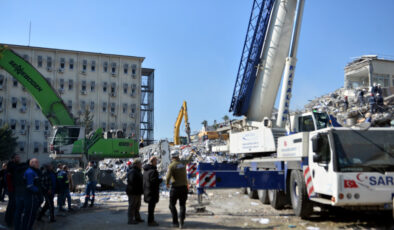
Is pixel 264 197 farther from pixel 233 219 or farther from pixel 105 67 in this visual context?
pixel 105 67

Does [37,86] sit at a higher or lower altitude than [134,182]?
higher

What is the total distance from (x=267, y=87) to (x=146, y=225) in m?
8.56

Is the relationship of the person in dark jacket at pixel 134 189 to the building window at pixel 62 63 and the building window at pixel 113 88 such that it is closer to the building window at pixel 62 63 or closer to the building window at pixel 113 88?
the building window at pixel 113 88

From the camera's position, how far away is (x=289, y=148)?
9.99 metres

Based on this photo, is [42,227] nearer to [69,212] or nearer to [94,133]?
[69,212]

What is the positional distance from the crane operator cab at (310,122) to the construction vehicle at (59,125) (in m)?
11.8

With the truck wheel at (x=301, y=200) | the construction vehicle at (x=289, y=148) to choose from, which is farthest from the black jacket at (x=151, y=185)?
the truck wheel at (x=301, y=200)

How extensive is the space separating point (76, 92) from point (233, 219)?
5462 cm

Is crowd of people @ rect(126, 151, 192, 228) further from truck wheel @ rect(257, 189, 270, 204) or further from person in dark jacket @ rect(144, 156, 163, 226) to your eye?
truck wheel @ rect(257, 189, 270, 204)

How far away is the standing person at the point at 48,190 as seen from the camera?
916cm

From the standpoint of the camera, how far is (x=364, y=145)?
7754 mm

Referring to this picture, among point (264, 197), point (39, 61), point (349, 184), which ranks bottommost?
point (264, 197)

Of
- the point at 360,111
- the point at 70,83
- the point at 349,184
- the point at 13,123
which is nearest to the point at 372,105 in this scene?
the point at 360,111

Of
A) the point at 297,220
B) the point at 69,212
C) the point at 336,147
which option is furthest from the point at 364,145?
the point at 69,212
